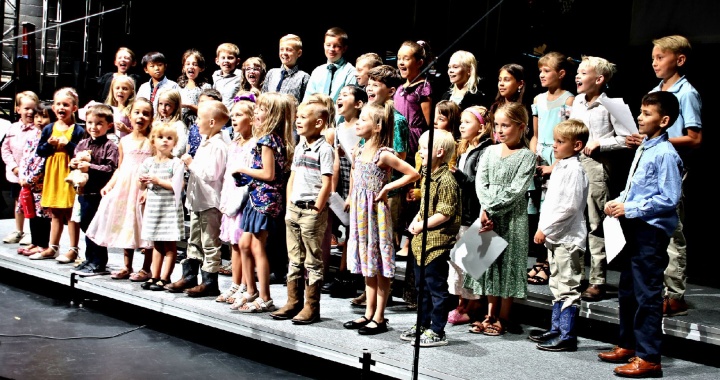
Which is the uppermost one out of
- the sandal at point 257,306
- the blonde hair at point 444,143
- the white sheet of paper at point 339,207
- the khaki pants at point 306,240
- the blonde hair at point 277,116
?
the blonde hair at point 277,116

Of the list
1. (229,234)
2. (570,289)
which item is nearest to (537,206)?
(570,289)

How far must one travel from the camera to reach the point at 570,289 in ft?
13.6

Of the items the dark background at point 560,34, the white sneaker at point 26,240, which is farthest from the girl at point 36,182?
the dark background at point 560,34

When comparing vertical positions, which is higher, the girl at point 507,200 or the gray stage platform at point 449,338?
the girl at point 507,200

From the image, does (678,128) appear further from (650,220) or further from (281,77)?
(281,77)

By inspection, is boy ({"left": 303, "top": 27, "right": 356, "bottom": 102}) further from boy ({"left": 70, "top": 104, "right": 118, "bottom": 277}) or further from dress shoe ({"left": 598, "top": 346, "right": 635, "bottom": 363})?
dress shoe ({"left": 598, "top": 346, "right": 635, "bottom": 363})

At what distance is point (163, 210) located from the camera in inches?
202

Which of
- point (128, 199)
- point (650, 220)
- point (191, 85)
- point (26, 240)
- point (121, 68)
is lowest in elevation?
point (26, 240)

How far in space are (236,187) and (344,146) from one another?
63cm

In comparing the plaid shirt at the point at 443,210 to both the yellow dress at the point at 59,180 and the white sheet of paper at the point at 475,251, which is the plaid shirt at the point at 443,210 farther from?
the yellow dress at the point at 59,180

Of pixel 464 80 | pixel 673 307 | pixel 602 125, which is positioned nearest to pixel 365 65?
pixel 464 80

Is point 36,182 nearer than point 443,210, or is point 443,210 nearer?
point 443,210

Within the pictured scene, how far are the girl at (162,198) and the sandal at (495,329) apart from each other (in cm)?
188

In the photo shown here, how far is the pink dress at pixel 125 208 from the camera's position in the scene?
5.38m
